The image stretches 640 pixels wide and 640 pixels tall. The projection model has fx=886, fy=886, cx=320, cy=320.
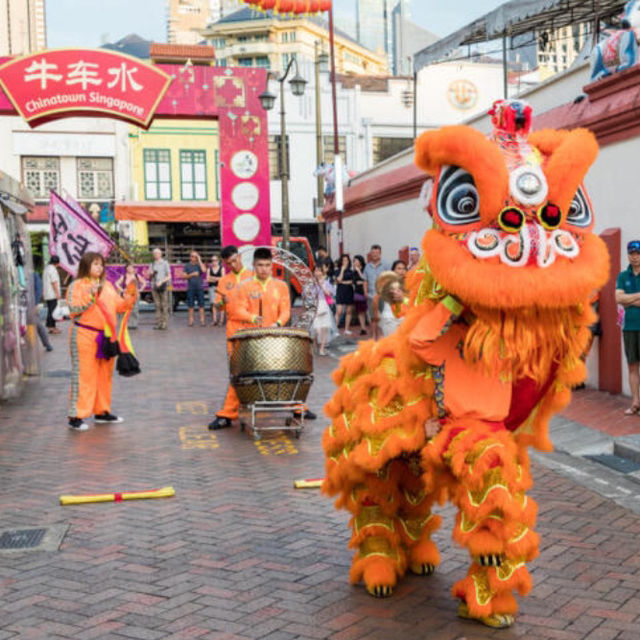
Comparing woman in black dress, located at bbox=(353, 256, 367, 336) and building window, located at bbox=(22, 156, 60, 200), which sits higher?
building window, located at bbox=(22, 156, 60, 200)

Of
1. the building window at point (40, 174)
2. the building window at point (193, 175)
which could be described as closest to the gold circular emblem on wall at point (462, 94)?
the building window at point (193, 175)

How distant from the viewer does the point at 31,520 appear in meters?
5.89

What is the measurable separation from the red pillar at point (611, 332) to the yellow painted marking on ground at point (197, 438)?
4.58 m

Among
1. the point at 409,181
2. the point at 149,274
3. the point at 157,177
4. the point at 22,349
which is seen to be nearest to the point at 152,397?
the point at 22,349

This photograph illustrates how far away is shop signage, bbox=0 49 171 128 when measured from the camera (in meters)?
15.0

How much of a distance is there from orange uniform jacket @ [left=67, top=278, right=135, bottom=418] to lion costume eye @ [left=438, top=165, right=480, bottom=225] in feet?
18.8

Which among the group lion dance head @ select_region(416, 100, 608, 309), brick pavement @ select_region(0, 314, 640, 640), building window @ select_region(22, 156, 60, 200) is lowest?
brick pavement @ select_region(0, 314, 640, 640)

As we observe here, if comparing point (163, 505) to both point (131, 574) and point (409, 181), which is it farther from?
point (409, 181)

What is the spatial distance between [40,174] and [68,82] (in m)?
23.0

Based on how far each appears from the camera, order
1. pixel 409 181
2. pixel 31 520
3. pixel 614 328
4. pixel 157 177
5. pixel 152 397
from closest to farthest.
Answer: pixel 31 520 < pixel 614 328 < pixel 152 397 < pixel 409 181 < pixel 157 177

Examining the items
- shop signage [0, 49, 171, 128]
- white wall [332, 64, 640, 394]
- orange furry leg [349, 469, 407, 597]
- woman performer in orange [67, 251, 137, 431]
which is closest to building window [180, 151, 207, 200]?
shop signage [0, 49, 171, 128]

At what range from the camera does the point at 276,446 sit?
8.12 meters

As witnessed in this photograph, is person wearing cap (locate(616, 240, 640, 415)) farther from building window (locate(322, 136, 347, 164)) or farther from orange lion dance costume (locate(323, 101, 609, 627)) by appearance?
building window (locate(322, 136, 347, 164))

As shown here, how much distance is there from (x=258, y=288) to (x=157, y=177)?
99.2 feet
